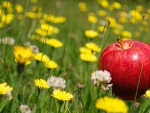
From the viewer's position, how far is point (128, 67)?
1303 millimetres

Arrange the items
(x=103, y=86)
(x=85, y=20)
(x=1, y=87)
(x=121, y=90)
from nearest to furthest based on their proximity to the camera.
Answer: (x=1, y=87), (x=103, y=86), (x=121, y=90), (x=85, y=20)

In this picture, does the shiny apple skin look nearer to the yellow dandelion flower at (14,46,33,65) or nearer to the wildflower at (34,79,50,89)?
the wildflower at (34,79,50,89)

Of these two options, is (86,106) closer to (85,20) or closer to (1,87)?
(1,87)

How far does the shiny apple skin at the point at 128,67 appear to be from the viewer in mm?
1305

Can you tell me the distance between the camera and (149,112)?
1335 mm

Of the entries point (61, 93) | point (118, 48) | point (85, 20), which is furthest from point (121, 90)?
point (85, 20)

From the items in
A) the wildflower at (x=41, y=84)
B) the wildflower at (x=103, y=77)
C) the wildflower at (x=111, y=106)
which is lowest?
the wildflower at (x=41, y=84)

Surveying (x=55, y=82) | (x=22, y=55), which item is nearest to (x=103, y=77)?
(x=55, y=82)

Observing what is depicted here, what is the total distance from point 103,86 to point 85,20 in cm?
396

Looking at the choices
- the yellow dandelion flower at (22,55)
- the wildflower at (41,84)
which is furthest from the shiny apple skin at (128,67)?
the yellow dandelion flower at (22,55)

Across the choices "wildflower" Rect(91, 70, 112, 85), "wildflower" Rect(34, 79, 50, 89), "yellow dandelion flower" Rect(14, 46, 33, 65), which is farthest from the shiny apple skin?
"yellow dandelion flower" Rect(14, 46, 33, 65)

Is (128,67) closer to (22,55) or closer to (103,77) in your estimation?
(103,77)

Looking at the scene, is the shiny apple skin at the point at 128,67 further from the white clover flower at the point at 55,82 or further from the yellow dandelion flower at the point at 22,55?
the yellow dandelion flower at the point at 22,55

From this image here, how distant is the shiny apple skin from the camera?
4.28ft
